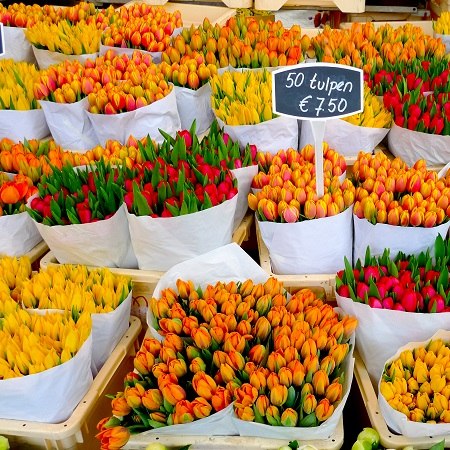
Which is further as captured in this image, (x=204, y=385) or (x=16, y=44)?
(x=16, y=44)

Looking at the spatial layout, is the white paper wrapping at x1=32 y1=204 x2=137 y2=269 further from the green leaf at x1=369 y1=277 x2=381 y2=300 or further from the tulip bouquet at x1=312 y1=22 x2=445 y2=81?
the tulip bouquet at x1=312 y1=22 x2=445 y2=81

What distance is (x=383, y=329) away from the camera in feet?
5.04

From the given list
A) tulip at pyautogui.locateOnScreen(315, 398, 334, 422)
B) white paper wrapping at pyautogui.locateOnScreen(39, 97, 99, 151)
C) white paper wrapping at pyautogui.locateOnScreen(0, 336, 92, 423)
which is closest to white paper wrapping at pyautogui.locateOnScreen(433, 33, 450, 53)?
white paper wrapping at pyautogui.locateOnScreen(39, 97, 99, 151)

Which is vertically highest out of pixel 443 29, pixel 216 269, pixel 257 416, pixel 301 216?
pixel 443 29

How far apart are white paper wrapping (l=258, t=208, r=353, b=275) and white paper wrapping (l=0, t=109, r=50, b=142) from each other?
124 cm

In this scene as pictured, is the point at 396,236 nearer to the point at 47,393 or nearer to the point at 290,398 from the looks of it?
the point at 290,398

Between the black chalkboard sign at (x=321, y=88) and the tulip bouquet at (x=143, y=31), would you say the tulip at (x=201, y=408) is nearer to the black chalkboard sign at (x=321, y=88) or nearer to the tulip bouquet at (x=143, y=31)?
the black chalkboard sign at (x=321, y=88)

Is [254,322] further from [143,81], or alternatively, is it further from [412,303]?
[143,81]

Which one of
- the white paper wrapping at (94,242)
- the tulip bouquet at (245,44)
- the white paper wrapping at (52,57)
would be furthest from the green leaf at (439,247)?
the white paper wrapping at (52,57)

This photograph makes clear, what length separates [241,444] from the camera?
1351mm

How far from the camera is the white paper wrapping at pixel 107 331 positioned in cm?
163

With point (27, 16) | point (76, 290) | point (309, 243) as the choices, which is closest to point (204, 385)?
point (76, 290)

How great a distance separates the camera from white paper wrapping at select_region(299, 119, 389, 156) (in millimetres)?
2201

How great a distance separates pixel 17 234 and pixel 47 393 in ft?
2.37
